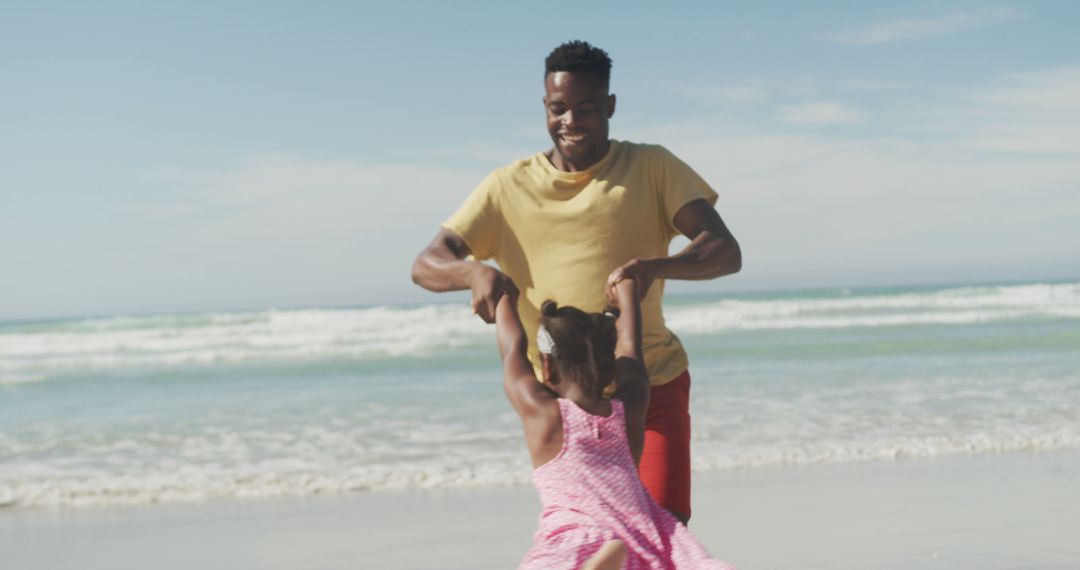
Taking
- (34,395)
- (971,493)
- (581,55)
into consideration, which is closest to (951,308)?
(34,395)

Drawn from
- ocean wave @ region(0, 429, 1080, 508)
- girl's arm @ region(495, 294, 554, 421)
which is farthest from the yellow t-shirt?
ocean wave @ region(0, 429, 1080, 508)

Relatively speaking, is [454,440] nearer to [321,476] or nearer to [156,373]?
[321,476]

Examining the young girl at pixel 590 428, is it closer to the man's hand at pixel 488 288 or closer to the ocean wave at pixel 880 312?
the man's hand at pixel 488 288

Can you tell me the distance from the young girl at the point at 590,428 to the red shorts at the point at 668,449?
14cm

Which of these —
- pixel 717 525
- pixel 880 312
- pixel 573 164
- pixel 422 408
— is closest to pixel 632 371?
pixel 573 164

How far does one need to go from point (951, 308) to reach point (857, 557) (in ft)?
91.1

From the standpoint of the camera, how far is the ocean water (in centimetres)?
794

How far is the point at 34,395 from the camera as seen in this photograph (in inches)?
610

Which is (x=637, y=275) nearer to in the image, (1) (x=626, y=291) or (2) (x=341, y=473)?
(1) (x=626, y=291)

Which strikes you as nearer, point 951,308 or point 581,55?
point 581,55

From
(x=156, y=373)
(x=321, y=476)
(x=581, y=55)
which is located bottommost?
(x=156, y=373)

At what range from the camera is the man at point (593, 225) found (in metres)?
2.71

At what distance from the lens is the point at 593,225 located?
276cm

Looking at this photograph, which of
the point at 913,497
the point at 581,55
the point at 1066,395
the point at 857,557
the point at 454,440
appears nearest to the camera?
the point at 581,55
